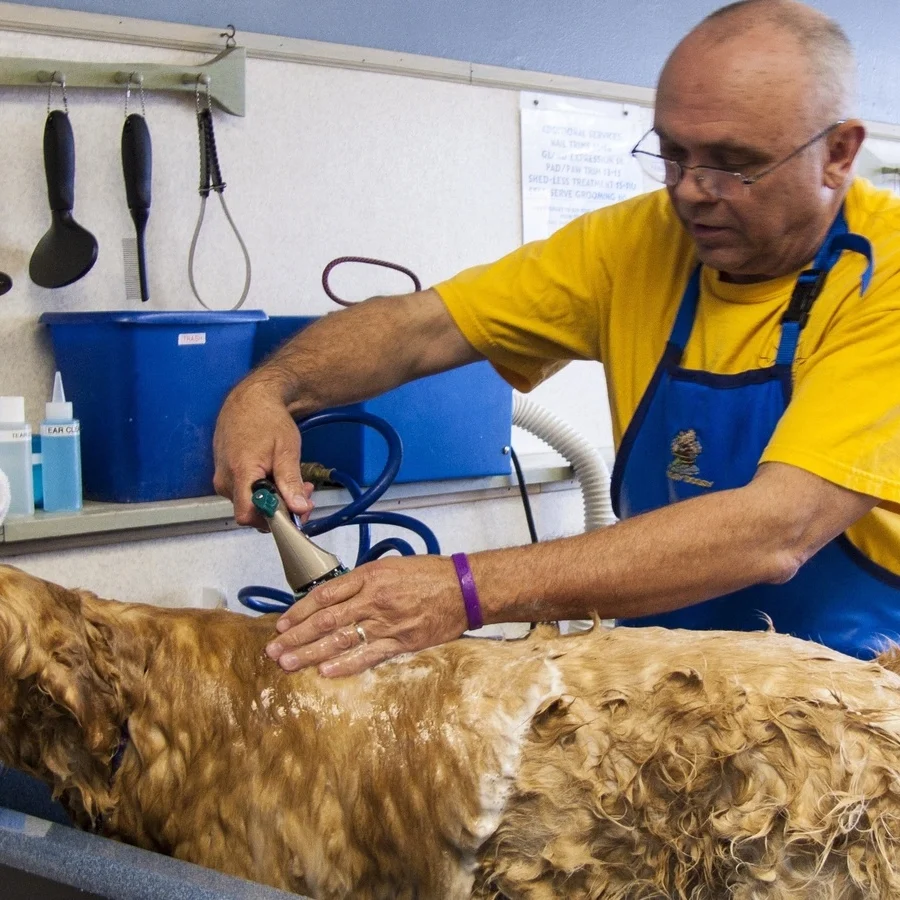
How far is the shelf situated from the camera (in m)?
2.14

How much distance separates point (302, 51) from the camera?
2568 mm

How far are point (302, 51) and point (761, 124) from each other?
4.47ft

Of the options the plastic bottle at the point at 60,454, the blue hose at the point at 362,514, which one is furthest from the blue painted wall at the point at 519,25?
the blue hose at the point at 362,514

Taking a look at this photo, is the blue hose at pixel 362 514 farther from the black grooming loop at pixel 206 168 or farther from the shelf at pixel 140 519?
the black grooming loop at pixel 206 168

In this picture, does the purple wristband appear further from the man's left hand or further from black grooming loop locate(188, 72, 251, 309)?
black grooming loop locate(188, 72, 251, 309)

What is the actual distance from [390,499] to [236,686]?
1448 millimetres

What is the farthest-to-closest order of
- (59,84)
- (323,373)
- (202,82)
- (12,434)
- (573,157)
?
(573,157), (202,82), (59,84), (12,434), (323,373)

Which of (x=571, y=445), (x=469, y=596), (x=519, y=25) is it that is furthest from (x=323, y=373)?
(x=519, y=25)

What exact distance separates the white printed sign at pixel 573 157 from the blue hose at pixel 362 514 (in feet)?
2.92

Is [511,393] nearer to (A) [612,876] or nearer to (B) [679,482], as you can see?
(B) [679,482]

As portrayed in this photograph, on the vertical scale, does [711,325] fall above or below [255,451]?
above

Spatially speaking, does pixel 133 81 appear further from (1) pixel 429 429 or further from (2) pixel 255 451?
(2) pixel 255 451

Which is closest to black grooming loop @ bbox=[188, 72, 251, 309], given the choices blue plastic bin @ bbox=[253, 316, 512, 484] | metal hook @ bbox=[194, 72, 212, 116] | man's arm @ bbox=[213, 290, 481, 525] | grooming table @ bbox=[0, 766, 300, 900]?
metal hook @ bbox=[194, 72, 212, 116]

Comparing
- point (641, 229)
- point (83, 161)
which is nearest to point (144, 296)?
point (83, 161)
